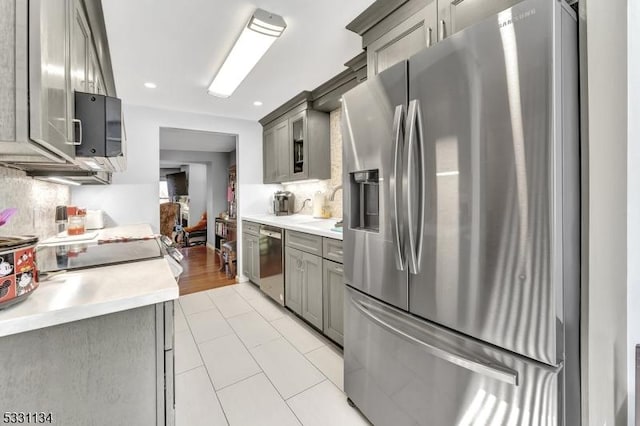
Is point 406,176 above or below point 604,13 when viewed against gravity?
below

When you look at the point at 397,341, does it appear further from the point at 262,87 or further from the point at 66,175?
the point at 262,87

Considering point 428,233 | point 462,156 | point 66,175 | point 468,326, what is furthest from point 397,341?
point 66,175

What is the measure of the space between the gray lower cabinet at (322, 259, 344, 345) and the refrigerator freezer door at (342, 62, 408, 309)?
0.51m

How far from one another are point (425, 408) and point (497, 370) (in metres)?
0.40

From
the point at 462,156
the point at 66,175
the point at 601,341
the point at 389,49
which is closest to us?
the point at 601,341

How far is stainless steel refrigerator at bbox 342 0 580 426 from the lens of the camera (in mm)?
798

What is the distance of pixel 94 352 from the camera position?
85cm

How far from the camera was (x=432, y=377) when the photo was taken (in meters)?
1.10

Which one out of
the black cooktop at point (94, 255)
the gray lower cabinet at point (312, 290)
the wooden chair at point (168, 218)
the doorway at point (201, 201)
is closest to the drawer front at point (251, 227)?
the doorway at point (201, 201)

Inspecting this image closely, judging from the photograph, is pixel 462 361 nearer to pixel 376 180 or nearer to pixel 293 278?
pixel 376 180

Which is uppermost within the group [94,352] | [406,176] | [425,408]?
[406,176]

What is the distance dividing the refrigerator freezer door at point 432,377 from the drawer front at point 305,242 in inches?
28.1

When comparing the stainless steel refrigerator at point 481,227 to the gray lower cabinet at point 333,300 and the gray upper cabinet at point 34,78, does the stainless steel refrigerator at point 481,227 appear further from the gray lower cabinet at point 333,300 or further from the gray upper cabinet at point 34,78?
the gray upper cabinet at point 34,78

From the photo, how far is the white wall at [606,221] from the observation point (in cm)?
79
